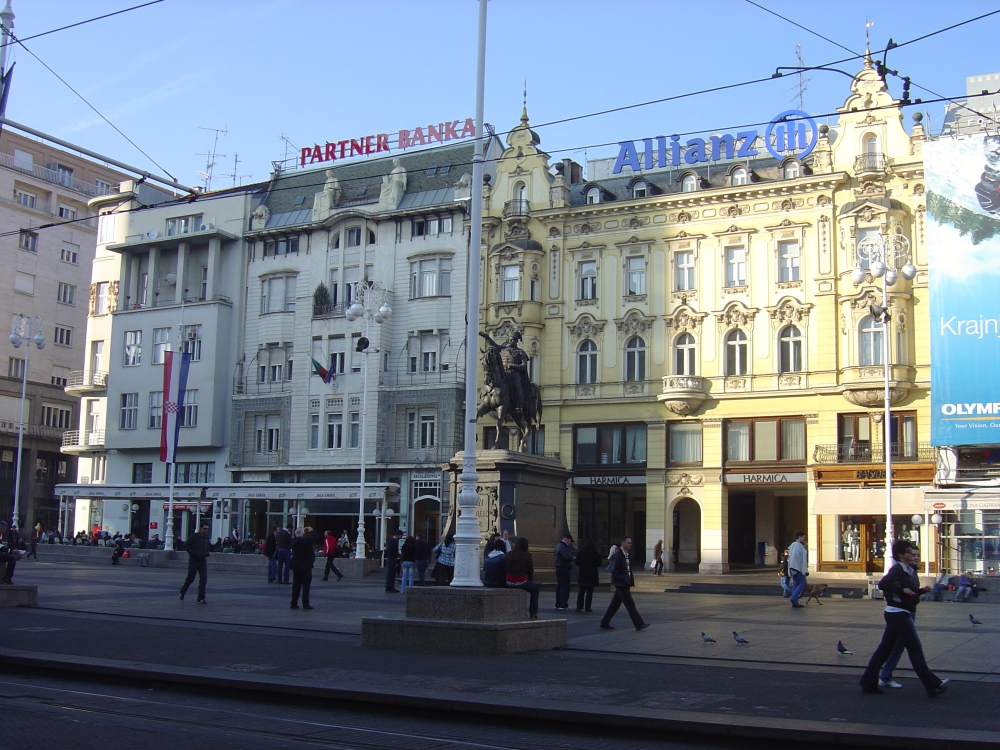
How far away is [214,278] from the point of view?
6425cm

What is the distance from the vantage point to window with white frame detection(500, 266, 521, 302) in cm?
5481

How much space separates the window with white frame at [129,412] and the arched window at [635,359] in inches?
1182

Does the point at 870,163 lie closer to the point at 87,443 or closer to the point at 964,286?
the point at 964,286

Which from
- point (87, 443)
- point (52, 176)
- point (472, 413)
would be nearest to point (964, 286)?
point (472, 413)

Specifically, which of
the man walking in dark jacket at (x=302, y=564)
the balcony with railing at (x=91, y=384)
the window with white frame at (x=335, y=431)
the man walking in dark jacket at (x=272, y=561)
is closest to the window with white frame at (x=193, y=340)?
the balcony with railing at (x=91, y=384)

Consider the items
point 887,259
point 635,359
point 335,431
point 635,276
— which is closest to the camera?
point 887,259

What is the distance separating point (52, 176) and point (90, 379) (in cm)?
2343

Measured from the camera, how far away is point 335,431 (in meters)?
58.9

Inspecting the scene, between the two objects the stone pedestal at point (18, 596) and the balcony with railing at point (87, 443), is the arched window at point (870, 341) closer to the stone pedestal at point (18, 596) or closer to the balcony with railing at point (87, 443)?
the stone pedestal at point (18, 596)

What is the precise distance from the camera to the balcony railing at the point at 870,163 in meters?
46.8

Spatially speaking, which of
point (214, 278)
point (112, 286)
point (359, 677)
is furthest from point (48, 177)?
point (359, 677)

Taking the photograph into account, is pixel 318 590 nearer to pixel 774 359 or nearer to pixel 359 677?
pixel 359 677

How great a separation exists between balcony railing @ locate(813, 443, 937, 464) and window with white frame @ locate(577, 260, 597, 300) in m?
13.3

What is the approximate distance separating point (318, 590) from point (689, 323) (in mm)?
25876
